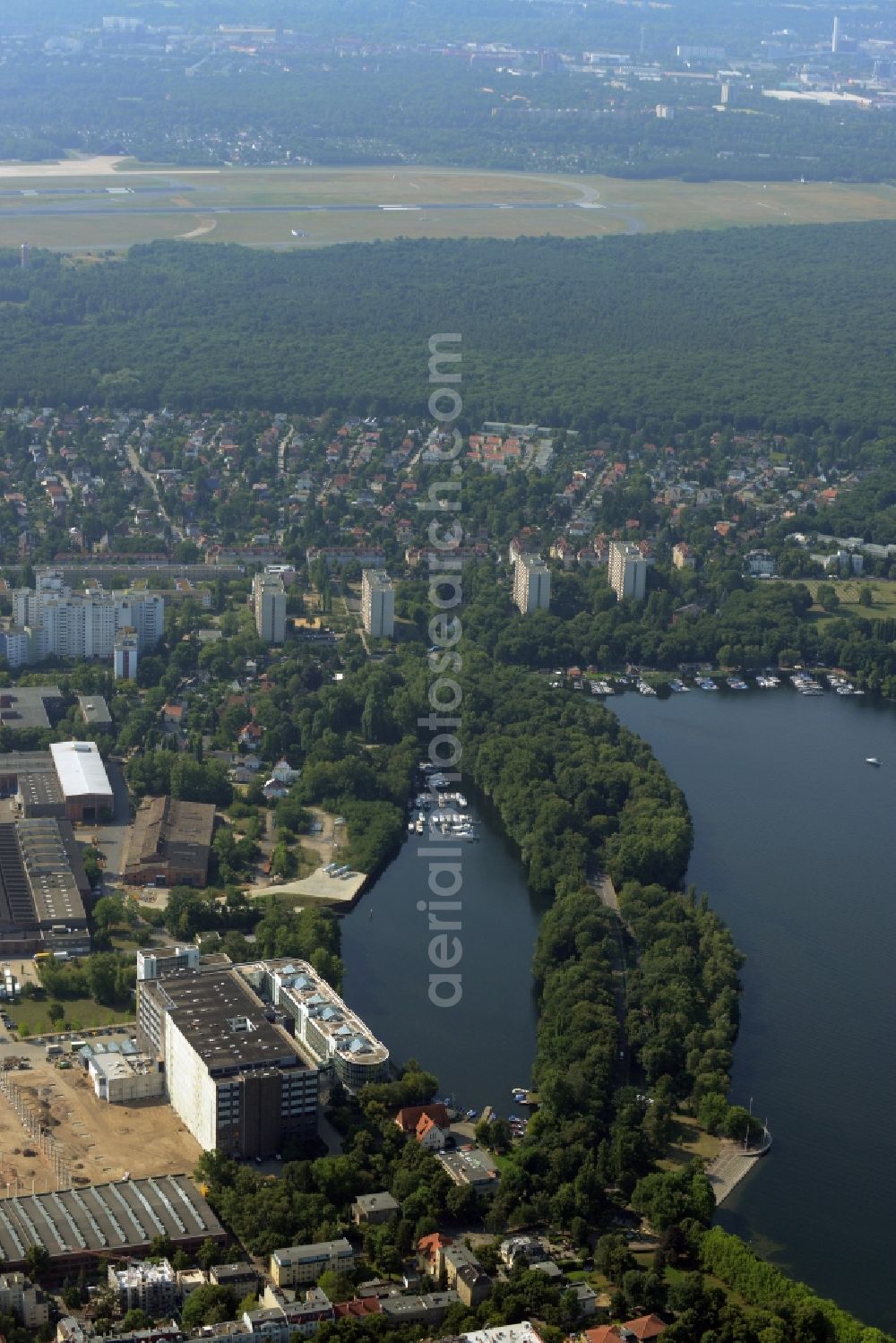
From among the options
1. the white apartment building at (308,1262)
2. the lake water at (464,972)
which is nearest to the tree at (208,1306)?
the white apartment building at (308,1262)

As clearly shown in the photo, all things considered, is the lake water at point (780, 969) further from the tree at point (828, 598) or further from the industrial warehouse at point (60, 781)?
the tree at point (828, 598)

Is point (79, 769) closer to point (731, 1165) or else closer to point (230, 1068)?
point (230, 1068)

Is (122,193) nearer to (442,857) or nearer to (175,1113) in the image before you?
(442,857)

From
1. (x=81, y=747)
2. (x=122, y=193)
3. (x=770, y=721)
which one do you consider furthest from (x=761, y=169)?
(x=81, y=747)

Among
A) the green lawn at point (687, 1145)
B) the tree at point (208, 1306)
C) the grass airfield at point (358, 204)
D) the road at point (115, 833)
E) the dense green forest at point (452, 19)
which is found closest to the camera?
the tree at point (208, 1306)

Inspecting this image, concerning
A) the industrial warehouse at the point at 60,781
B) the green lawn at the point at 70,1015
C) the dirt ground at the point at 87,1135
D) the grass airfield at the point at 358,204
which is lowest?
the dirt ground at the point at 87,1135

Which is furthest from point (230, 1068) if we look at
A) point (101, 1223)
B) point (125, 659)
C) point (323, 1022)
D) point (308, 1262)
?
point (125, 659)
